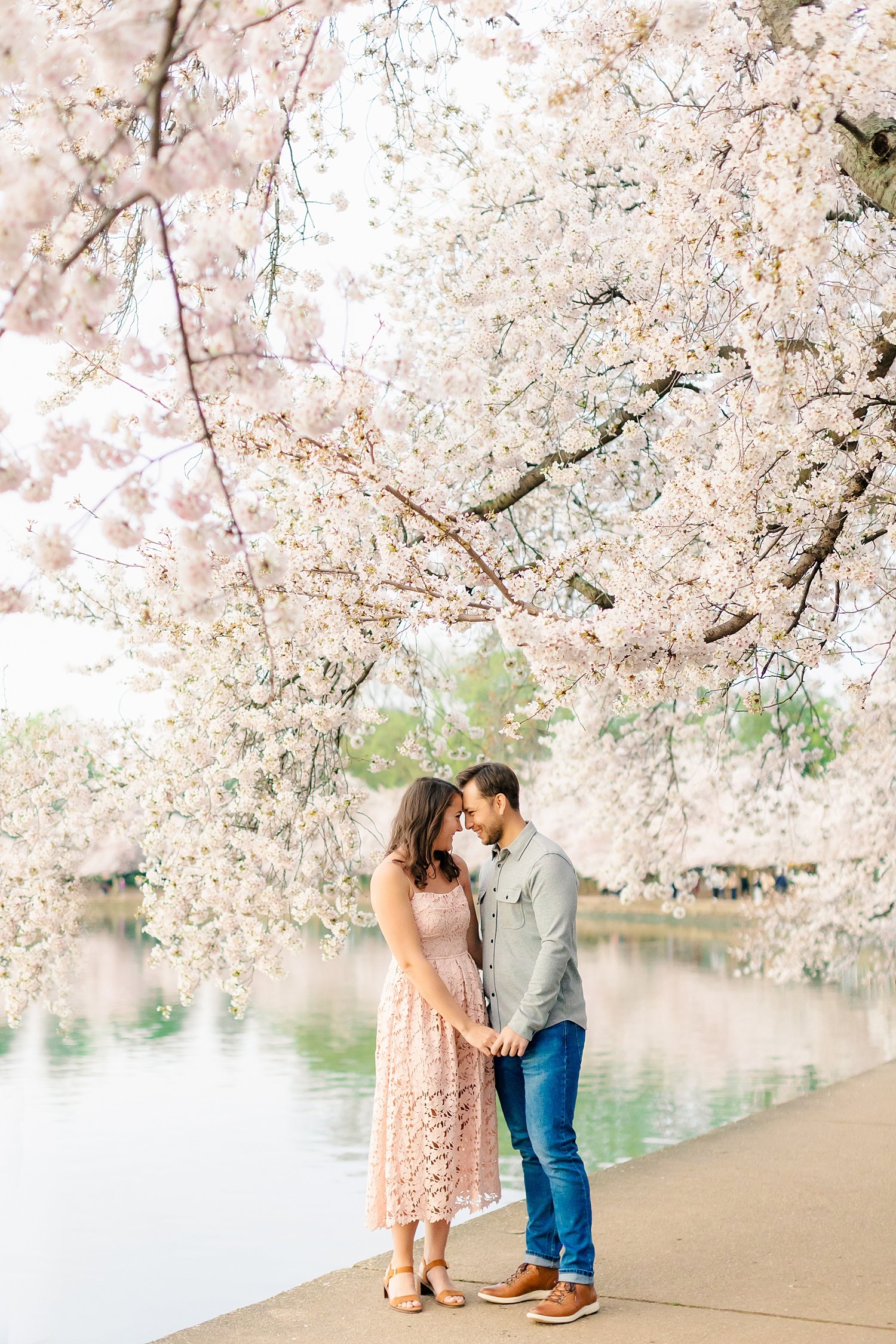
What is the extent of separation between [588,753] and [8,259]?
9.52 metres

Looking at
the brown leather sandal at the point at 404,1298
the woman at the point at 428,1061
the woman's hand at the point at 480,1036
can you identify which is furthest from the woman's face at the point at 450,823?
the brown leather sandal at the point at 404,1298

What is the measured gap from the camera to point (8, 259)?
236 centimetres

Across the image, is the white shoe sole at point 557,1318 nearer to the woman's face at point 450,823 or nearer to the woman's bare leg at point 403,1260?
the woman's bare leg at point 403,1260

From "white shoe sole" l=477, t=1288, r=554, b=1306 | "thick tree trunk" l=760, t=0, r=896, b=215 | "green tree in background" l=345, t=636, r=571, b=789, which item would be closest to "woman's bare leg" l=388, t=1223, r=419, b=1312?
"white shoe sole" l=477, t=1288, r=554, b=1306

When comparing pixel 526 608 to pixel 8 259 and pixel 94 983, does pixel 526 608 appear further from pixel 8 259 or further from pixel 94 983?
pixel 94 983

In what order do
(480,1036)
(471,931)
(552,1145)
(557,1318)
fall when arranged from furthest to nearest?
1. (471,931)
2. (480,1036)
3. (552,1145)
4. (557,1318)

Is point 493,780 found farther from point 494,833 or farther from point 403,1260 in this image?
point 403,1260

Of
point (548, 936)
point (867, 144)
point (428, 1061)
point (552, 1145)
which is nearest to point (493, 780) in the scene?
point (548, 936)

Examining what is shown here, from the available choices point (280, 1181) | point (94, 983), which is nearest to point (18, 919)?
point (280, 1181)

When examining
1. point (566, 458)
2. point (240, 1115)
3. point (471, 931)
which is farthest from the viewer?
point (240, 1115)

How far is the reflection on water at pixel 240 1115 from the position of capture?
6.74 metres

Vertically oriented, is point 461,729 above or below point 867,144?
below

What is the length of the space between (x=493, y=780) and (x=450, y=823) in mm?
188

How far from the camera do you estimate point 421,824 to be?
163 inches
